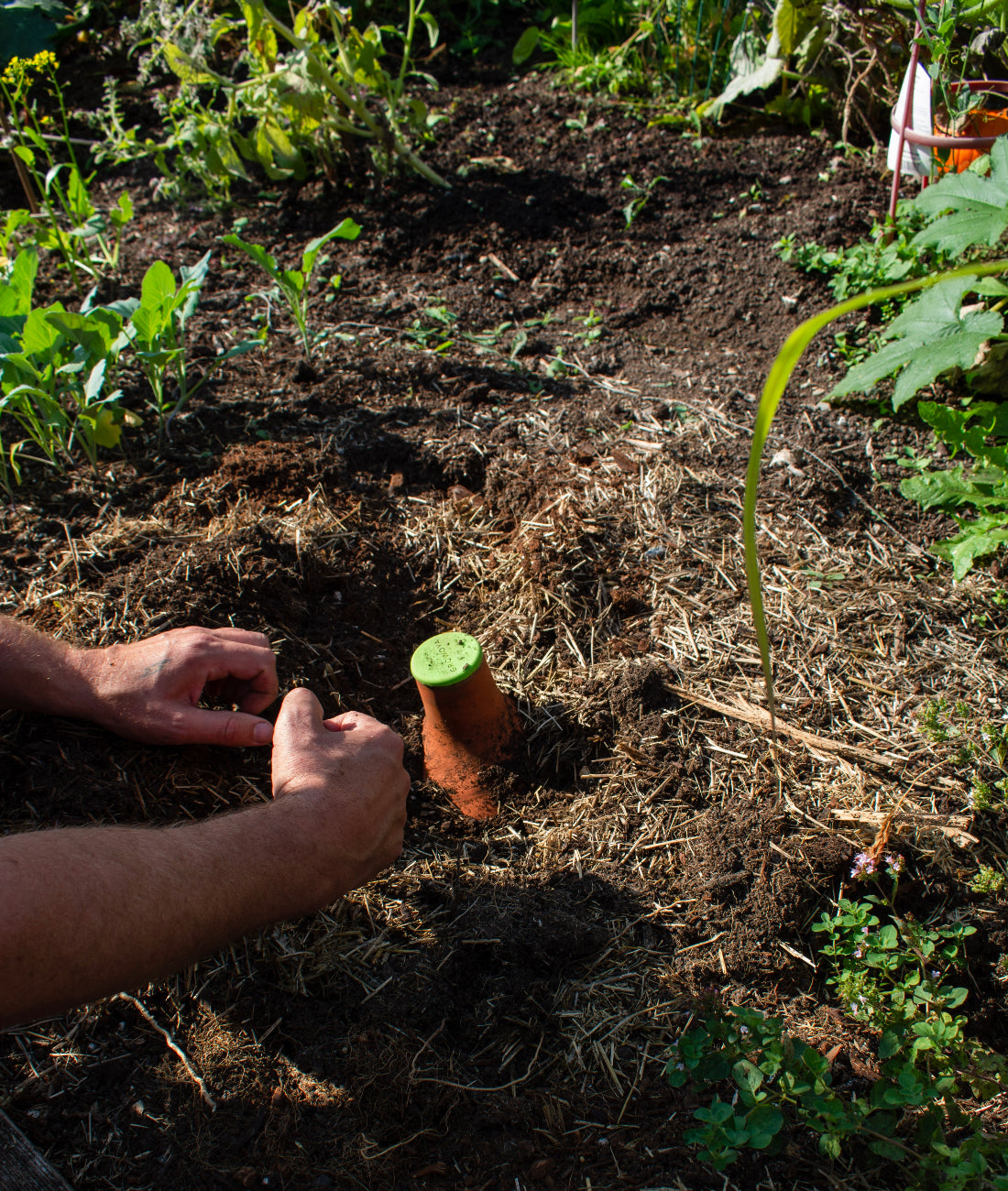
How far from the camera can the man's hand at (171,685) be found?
164 cm

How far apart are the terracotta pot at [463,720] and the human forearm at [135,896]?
0.40 m

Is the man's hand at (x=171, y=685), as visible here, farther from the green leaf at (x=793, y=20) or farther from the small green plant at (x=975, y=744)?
the green leaf at (x=793, y=20)

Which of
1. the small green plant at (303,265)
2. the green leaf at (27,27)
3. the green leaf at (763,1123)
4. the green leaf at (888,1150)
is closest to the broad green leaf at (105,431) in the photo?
the small green plant at (303,265)

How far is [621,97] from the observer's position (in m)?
4.14

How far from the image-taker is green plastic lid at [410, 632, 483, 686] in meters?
1.66

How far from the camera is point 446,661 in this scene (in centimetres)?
168

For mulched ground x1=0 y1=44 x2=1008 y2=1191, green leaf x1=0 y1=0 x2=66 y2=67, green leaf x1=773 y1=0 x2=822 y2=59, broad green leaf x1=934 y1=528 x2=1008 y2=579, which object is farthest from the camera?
green leaf x1=0 y1=0 x2=66 y2=67

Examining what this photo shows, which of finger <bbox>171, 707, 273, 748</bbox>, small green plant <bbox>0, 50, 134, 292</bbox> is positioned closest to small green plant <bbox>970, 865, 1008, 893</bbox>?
finger <bbox>171, 707, 273, 748</bbox>

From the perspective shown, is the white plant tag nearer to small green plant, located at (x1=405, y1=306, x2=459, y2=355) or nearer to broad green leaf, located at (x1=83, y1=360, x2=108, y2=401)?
small green plant, located at (x1=405, y1=306, x2=459, y2=355)

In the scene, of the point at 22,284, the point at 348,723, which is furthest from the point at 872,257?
the point at 22,284

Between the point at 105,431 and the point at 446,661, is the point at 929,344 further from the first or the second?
the point at 105,431

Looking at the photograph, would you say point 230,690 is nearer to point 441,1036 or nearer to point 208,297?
point 441,1036

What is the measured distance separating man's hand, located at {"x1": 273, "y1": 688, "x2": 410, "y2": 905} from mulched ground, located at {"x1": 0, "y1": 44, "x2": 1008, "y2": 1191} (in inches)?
8.5

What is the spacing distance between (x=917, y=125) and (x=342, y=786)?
2.76m
